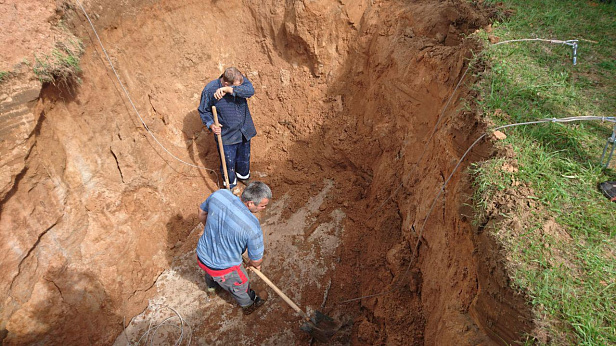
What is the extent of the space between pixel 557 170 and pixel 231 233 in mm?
2930

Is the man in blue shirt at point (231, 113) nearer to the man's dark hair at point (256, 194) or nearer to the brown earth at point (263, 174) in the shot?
the brown earth at point (263, 174)

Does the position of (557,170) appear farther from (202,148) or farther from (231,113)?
(202,148)

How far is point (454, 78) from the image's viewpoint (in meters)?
3.47

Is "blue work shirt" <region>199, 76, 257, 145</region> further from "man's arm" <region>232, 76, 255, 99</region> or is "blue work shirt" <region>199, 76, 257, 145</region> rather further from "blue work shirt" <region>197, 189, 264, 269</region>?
"blue work shirt" <region>197, 189, 264, 269</region>

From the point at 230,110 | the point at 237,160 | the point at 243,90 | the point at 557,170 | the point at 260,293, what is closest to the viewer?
the point at 557,170

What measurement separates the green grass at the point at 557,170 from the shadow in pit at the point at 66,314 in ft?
14.1

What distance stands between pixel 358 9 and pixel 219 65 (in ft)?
8.80

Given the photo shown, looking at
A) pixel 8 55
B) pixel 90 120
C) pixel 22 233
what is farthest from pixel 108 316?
pixel 8 55

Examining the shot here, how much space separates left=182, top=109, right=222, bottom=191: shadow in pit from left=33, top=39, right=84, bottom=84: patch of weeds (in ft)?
5.77

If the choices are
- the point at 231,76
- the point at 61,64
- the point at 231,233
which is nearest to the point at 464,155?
the point at 231,233

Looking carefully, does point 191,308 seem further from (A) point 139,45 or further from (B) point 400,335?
(A) point 139,45

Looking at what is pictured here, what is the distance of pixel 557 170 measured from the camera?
2578 millimetres

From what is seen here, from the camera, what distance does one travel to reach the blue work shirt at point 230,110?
4.50 metres

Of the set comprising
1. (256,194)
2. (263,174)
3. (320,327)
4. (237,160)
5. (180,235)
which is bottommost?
(320,327)
